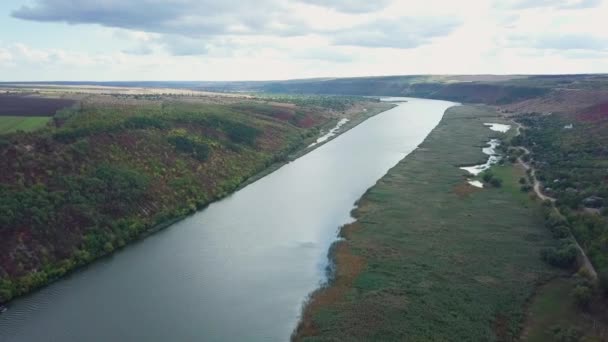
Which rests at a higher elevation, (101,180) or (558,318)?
(101,180)

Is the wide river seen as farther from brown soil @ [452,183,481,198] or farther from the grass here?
the grass

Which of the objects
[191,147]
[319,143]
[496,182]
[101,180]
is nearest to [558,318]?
[496,182]

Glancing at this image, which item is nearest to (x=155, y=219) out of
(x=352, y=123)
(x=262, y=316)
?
(x=262, y=316)

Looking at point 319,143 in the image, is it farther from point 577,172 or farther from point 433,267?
point 433,267

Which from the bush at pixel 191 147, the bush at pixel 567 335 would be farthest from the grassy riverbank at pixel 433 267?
the bush at pixel 191 147

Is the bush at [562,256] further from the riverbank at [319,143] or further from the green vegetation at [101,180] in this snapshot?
the riverbank at [319,143]

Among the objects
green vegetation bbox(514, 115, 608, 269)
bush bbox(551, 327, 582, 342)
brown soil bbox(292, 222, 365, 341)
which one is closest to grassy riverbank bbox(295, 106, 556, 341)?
brown soil bbox(292, 222, 365, 341)
